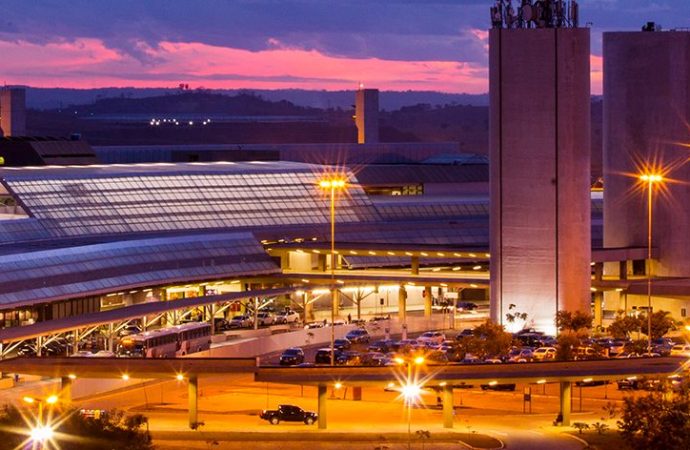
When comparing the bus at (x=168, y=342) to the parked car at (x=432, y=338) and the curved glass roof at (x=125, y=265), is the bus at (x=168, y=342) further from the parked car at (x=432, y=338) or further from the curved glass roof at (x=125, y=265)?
the parked car at (x=432, y=338)

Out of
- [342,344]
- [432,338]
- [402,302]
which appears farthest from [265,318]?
[432,338]

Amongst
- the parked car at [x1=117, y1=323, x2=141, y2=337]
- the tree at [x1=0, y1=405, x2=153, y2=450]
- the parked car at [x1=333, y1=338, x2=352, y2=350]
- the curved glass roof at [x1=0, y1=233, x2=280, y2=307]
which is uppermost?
the curved glass roof at [x1=0, y1=233, x2=280, y2=307]

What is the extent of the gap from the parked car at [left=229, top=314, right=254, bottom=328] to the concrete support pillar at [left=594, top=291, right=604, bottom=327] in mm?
20442

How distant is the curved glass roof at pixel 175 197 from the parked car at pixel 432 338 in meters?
24.1

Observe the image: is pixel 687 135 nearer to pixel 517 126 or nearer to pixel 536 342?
pixel 517 126

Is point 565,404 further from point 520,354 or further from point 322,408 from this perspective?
point 520,354

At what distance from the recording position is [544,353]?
91.4m

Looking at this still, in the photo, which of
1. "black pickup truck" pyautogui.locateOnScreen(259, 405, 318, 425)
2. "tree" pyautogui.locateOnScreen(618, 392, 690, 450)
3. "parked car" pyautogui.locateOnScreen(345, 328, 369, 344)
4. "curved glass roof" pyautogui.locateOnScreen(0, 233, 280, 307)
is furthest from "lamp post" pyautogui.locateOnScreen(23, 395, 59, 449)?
"parked car" pyautogui.locateOnScreen(345, 328, 369, 344)

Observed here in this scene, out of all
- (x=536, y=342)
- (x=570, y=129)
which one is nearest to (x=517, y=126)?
(x=570, y=129)

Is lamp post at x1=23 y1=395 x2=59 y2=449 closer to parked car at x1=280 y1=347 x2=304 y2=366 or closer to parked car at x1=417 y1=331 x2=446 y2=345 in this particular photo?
parked car at x1=280 y1=347 x2=304 y2=366

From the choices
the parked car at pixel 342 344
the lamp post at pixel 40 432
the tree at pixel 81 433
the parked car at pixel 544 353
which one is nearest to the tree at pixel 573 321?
the parked car at pixel 544 353

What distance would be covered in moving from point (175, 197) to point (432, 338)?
30888mm

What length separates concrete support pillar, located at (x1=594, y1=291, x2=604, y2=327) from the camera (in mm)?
111131

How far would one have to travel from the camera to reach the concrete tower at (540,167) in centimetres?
10369
